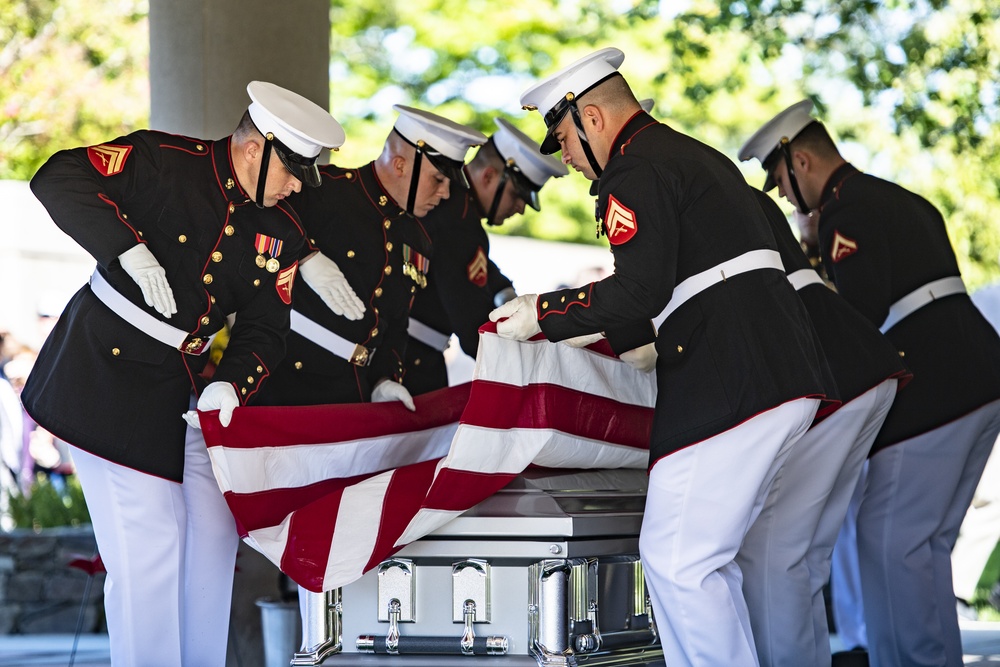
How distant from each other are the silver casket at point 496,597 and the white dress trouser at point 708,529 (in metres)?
0.28

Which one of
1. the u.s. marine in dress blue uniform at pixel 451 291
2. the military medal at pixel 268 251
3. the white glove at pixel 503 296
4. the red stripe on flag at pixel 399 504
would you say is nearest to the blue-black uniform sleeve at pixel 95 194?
the military medal at pixel 268 251

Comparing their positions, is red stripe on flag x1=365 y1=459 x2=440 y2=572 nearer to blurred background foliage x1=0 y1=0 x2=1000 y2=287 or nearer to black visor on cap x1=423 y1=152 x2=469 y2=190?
black visor on cap x1=423 y1=152 x2=469 y2=190

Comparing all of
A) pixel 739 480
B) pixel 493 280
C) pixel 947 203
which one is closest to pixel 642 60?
pixel 947 203

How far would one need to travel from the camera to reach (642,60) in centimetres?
1419

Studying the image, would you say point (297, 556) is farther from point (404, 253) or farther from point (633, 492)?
point (404, 253)

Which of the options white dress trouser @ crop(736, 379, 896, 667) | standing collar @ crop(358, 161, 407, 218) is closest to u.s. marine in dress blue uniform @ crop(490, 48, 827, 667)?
white dress trouser @ crop(736, 379, 896, 667)

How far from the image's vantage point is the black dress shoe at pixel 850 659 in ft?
15.4

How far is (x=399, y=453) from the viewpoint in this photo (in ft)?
12.9

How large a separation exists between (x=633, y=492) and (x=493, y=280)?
1.61 meters

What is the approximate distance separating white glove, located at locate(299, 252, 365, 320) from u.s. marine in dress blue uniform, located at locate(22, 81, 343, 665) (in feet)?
1.02

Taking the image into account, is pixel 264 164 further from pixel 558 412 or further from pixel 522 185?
pixel 522 185

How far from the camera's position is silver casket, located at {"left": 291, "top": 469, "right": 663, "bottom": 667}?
10.8ft

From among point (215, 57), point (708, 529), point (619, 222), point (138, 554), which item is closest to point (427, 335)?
point (215, 57)

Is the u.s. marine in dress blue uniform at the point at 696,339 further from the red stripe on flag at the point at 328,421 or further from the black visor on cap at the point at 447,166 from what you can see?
the black visor on cap at the point at 447,166
